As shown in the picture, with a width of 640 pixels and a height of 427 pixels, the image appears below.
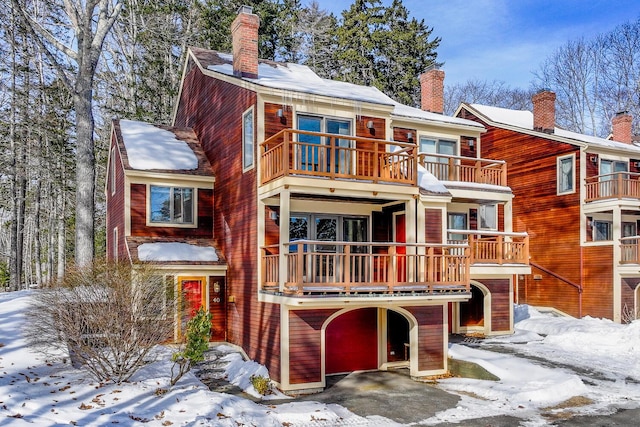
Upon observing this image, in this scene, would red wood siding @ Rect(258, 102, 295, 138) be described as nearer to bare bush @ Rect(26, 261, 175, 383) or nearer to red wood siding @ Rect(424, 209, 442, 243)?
red wood siding @ Rect(424, 209, 442, 243)

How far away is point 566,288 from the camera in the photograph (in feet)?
72.8

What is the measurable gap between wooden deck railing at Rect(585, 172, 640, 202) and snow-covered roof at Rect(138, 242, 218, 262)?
50.5ft

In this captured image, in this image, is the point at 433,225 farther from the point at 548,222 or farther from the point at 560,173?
the point at 560,173

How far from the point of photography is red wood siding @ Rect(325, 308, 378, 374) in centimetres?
1379

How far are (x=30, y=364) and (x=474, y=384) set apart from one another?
1009cm

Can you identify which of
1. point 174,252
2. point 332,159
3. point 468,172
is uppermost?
point 468,172

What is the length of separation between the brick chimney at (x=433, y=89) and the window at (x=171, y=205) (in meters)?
12.6

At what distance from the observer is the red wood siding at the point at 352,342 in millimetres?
13792

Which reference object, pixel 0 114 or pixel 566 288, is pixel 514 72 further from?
pixel 0 114

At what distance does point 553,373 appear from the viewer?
43.5 ft

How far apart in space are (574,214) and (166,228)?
16524 millimetres

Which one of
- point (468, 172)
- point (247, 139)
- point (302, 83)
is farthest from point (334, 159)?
point (468, 172)

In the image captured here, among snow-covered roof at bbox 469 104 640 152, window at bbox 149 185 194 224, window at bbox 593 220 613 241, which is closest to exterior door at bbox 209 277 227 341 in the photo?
window at bbox 149 185 194 224

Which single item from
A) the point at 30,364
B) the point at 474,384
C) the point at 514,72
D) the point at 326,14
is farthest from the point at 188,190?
the point at 514,72
